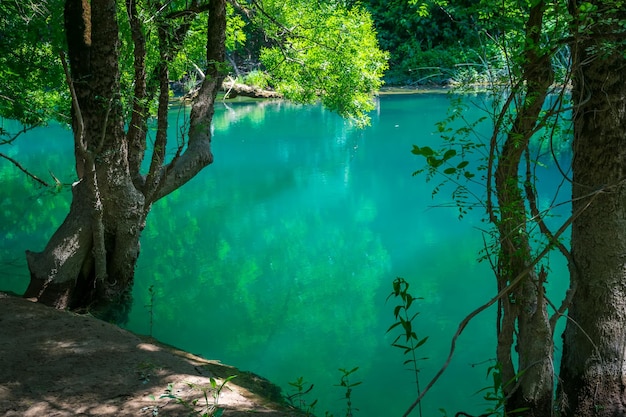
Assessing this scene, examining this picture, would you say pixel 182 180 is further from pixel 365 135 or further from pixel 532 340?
pixel 365 135

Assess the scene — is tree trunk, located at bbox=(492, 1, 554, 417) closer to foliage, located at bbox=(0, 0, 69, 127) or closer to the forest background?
the forest background

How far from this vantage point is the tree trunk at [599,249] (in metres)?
3.87

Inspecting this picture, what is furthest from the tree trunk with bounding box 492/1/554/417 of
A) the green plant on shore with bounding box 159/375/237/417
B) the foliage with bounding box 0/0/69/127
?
the foliage with bounding box 0/0/69/127

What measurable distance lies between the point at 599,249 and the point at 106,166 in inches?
185

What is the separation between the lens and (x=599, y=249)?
4.04 m

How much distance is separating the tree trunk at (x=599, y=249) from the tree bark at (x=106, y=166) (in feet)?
13.4

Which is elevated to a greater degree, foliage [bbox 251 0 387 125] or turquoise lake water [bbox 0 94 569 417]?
foliage [bbox 251 0 387 125]

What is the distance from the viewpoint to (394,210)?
1290 cm

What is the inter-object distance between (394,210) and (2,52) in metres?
7.81

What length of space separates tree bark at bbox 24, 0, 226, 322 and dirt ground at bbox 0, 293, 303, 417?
3.80ft

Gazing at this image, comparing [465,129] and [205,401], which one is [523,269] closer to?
[465,129]

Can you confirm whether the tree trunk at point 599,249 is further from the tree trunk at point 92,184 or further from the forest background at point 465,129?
the tree trunk at point 92,184

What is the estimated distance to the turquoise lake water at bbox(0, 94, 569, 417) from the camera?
20.6ft

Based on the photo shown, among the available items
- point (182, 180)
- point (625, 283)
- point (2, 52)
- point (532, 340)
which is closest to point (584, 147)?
point (625, 283)
